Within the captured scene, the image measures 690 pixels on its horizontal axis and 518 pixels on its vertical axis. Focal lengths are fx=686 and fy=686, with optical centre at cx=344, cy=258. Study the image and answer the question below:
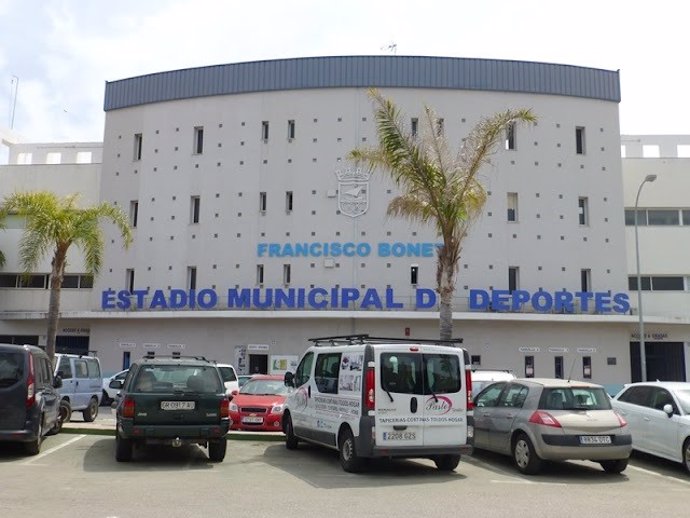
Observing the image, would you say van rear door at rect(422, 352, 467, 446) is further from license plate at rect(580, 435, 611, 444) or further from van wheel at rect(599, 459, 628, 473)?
van wheel at rect(599, 459, 628, 473)

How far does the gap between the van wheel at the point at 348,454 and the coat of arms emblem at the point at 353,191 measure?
19852 millimetres

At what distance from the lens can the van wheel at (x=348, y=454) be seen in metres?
10.6

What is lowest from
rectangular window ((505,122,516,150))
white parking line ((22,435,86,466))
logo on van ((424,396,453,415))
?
white parking line ((22,435,86,466))

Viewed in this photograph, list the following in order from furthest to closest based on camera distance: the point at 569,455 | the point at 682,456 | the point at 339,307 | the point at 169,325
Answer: the point at 169,325 < the point at 339,307 < the point at 682,456 < the point at 569,455

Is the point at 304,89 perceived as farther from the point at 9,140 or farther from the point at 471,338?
the point at 9,140

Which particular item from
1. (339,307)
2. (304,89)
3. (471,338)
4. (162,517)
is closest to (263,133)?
(304,89)

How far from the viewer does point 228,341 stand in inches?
1200

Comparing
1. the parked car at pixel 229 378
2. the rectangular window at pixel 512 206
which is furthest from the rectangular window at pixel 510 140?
the parked car at pixel 229 378

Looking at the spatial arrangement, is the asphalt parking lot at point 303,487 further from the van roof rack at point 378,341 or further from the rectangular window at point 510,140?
the rectangular window at point 510,140

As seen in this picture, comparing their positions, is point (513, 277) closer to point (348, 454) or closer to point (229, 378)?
point (229, 378)

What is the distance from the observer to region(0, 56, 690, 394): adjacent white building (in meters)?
29.7

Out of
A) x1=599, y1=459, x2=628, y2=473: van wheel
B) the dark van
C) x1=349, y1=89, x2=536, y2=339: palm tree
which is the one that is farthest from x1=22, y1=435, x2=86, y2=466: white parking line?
x1=599, y1=459, x2=628, y2=473: van wheel

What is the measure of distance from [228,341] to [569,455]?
21704mm

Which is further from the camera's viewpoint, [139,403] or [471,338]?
[471,338]
